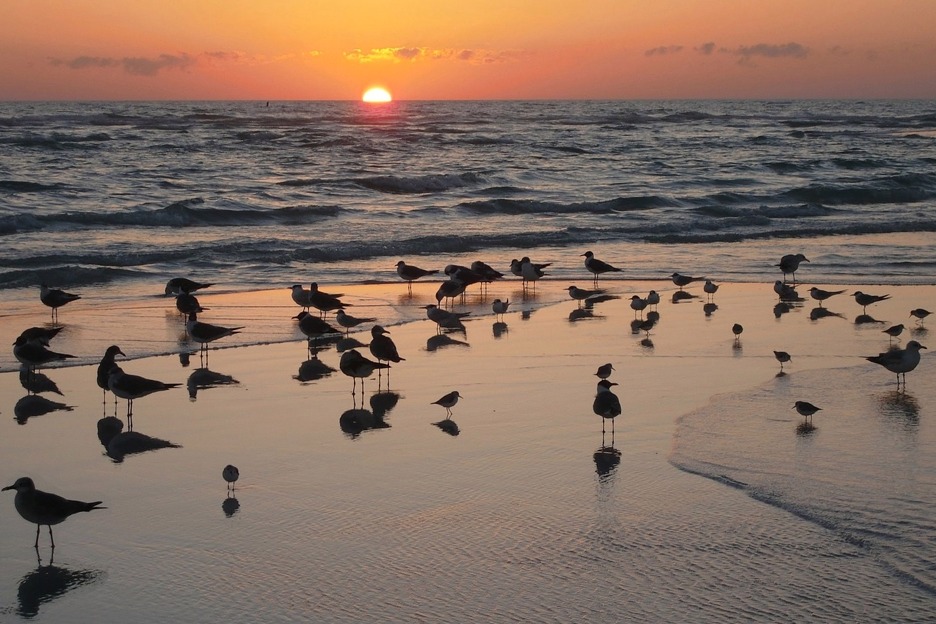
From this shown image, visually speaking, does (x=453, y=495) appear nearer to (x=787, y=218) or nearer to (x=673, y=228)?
(x=673, y=228)

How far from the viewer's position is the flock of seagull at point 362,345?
23.6 ft

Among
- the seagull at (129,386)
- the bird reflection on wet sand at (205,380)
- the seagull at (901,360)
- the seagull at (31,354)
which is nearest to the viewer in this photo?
the seagull at (129,386)

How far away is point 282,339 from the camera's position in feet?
46.3

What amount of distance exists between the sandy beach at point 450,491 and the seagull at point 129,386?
23cm

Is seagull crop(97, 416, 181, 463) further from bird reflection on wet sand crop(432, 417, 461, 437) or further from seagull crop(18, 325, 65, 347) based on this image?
seagull crop(18, 325, 65, 347)

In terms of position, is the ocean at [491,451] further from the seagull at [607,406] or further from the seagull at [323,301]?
the seagull at [323,301]

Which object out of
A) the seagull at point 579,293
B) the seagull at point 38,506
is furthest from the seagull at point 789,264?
the seagull at point 38,506

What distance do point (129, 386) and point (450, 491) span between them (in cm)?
361

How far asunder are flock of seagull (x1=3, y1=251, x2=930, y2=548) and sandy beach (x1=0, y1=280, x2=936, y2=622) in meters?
0.20

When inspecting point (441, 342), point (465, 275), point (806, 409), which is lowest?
point (441, 342)

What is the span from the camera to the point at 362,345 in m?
13.7

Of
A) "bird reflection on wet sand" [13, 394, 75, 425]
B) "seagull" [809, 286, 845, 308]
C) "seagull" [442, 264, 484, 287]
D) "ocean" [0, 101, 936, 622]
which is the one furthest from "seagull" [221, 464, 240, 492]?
"seagull" [809, 286, 845, 308]

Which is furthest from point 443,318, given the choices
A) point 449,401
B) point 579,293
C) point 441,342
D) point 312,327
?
point 449,401

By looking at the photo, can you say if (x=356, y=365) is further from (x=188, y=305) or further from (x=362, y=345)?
(x=188, y=305)
